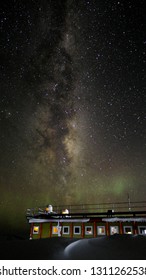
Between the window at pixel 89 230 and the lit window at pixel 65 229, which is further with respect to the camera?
the lit window at pixel 65 229

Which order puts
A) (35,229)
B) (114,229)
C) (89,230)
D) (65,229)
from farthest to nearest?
1. (35,229)
2. (65,229)
3. (89,230)
4. (114,229)

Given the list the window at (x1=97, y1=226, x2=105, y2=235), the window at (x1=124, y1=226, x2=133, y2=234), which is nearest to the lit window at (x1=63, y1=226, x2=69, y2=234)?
the window at (x1=97, y1=226, x2=105, y2=235)

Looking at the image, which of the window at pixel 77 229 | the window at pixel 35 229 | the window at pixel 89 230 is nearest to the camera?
the window at pixel 89 230

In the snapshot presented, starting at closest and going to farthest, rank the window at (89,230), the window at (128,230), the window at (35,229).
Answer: the window at (128,230), the window at (89,230), the window at (35,229)

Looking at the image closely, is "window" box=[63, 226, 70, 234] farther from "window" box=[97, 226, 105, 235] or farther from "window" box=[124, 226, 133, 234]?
"window" box=[124, 226, 133, 234]

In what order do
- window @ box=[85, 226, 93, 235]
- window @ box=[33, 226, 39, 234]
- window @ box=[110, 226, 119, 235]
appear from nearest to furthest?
window @ box=[110, 226, 119, 235]
window @ box=[85, 226, 93, 235]
window @ box=[33, 226, 39, 234]

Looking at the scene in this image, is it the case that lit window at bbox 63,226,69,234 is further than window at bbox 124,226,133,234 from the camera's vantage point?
Yes

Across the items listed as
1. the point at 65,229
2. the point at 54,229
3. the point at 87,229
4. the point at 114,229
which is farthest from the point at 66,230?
the point at 114,229

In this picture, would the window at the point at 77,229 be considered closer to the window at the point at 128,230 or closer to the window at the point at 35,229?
the window at the point at 35,229

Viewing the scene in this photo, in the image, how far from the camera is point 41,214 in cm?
2833

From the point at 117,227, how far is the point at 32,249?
1822cm

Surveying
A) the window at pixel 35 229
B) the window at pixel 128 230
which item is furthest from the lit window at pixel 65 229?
the window at pixel 128 230

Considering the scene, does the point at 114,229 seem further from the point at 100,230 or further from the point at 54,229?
the point at 54,229
